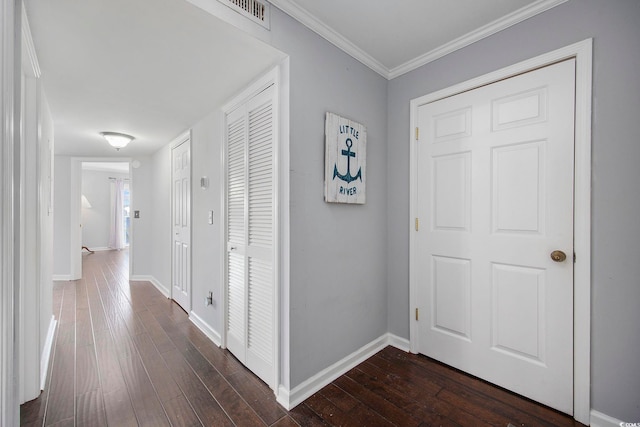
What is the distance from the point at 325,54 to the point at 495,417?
2.45 metres

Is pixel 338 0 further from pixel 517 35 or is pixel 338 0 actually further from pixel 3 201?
pixel 3 201

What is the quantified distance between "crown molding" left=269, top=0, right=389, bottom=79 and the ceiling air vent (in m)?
0.08

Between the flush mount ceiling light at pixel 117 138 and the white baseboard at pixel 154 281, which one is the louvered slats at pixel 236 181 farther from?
the white baseboard at pixel 154 281

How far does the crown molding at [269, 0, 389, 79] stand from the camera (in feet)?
5.16

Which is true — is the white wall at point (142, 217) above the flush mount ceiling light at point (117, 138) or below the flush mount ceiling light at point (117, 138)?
below

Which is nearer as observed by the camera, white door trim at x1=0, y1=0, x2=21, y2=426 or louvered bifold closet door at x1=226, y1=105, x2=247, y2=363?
white door trim at x1=0, y1=0, x2=21, y2=426

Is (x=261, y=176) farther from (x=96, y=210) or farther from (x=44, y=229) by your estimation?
(x=96, y=210)

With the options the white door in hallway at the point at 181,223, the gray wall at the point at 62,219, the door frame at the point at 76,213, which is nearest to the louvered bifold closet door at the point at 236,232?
the white door in hallway at the point at 181,223

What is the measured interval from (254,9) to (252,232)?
1358 mm

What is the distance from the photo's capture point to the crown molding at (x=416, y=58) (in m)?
1.57

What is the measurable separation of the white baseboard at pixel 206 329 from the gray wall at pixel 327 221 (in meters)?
1.07

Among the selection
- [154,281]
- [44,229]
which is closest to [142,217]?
[154,281]

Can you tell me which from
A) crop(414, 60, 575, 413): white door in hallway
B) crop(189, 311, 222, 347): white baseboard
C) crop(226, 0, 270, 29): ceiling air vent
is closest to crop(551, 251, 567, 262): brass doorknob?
crop(414, 60, 575, 413): white door in hallway

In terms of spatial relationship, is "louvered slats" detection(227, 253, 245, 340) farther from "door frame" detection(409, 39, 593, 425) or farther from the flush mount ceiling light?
the flush mount ceiling light
